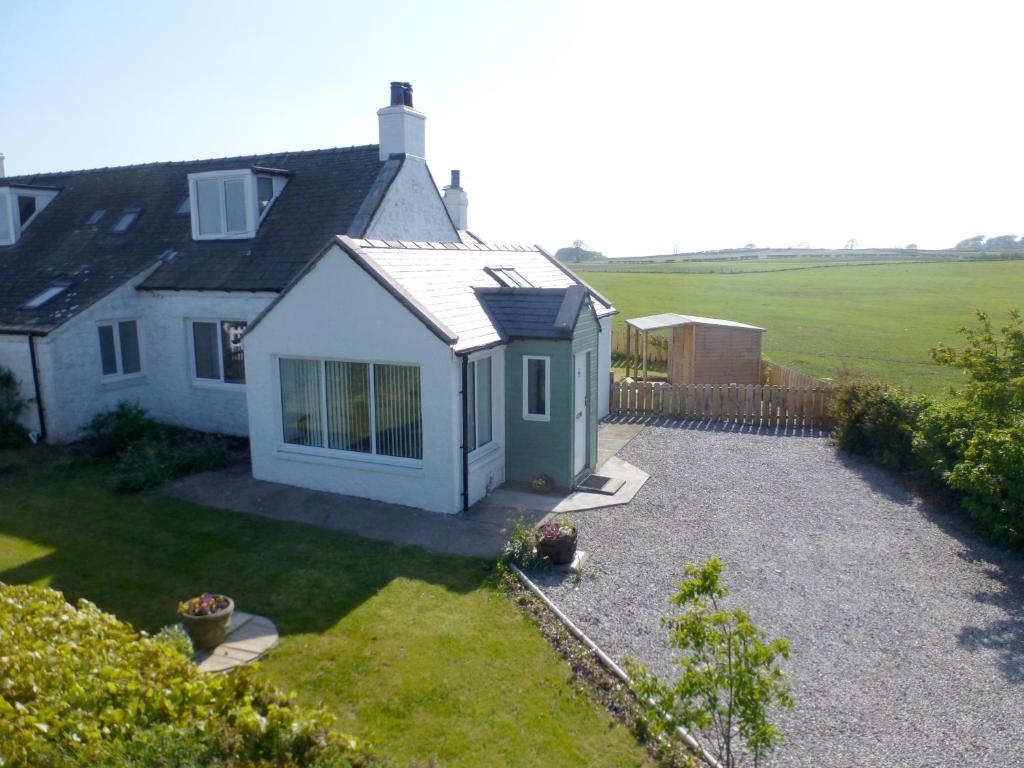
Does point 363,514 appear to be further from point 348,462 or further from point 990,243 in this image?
point 990,243

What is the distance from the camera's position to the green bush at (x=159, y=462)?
1418cm

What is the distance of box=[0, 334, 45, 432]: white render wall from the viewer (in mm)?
16797

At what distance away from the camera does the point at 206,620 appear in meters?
8.19

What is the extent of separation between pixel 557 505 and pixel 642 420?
8.13 m

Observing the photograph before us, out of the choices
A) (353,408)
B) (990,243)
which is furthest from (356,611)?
(990,243)

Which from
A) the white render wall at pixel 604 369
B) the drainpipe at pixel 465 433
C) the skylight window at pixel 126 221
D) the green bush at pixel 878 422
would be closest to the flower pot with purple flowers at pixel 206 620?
the drainpipe at pixel 465 433

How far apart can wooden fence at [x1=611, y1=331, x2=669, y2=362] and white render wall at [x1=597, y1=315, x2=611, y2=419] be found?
960 centimetres

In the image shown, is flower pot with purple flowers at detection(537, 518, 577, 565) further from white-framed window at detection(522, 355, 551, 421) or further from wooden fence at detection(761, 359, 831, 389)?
wooden fence at detection(761, 359, 831, 389)

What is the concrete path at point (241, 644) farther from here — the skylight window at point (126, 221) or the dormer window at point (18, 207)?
the dormer window at point (18, 207)

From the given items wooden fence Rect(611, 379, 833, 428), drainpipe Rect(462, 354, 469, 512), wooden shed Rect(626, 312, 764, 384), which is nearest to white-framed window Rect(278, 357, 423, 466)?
drainpipe Rect(462, 354, 469, 512)

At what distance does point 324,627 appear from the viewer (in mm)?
8945

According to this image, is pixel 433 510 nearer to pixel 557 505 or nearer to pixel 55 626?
pixel 557 505

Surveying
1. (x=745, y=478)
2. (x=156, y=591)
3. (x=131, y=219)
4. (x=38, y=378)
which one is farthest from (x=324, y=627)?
(x=131, y=219)

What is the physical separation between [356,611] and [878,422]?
1226cm
